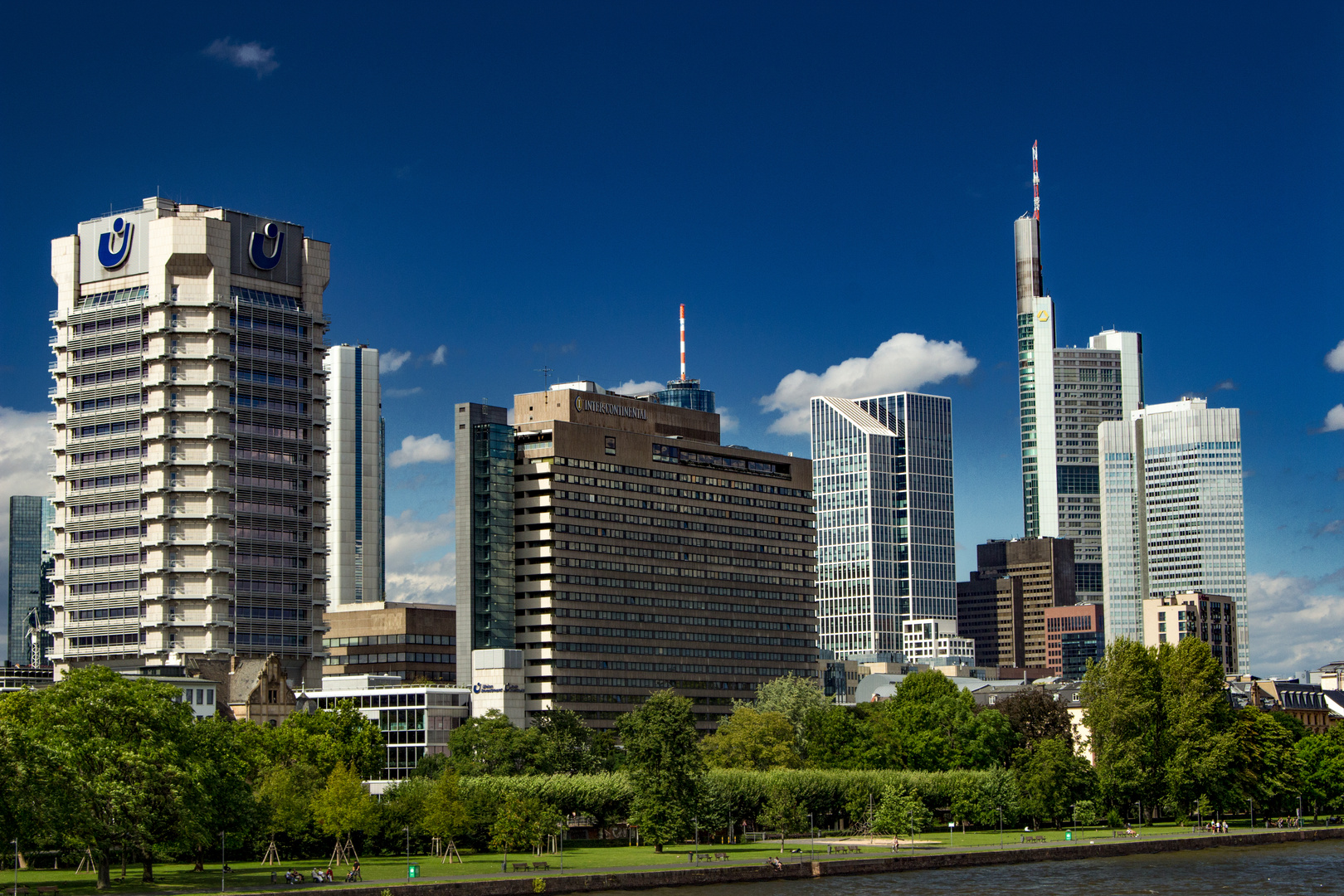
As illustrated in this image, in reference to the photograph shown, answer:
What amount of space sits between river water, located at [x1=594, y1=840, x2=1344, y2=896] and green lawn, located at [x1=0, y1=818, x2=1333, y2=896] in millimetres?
8894

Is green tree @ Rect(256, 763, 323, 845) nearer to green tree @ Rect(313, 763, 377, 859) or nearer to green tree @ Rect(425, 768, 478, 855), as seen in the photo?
green tree @ Rect(313, 763, 377, 859)

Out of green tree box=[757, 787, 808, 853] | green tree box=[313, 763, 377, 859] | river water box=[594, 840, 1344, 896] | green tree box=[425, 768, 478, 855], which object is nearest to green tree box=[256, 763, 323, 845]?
green tree box=[313, 763, 377, 859]

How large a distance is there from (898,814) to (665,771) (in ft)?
101

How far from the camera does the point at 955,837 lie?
180m

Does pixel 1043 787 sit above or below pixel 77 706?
below

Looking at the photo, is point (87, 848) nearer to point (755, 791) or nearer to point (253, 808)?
point (253, 808)

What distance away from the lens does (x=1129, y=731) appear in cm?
19550

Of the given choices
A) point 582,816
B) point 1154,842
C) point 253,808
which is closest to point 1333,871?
point 1154,842

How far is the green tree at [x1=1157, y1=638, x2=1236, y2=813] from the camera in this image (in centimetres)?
19262

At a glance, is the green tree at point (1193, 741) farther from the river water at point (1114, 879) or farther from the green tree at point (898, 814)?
the green tree at point (898, 814)

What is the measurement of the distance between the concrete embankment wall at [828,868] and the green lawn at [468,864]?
306cm

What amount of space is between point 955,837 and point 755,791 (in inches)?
857

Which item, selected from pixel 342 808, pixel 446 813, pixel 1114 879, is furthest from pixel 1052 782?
pixel 342 808

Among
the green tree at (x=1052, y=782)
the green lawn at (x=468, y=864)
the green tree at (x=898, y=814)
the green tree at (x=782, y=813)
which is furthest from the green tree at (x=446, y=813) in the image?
the green tree at (x=1052, y=782)
